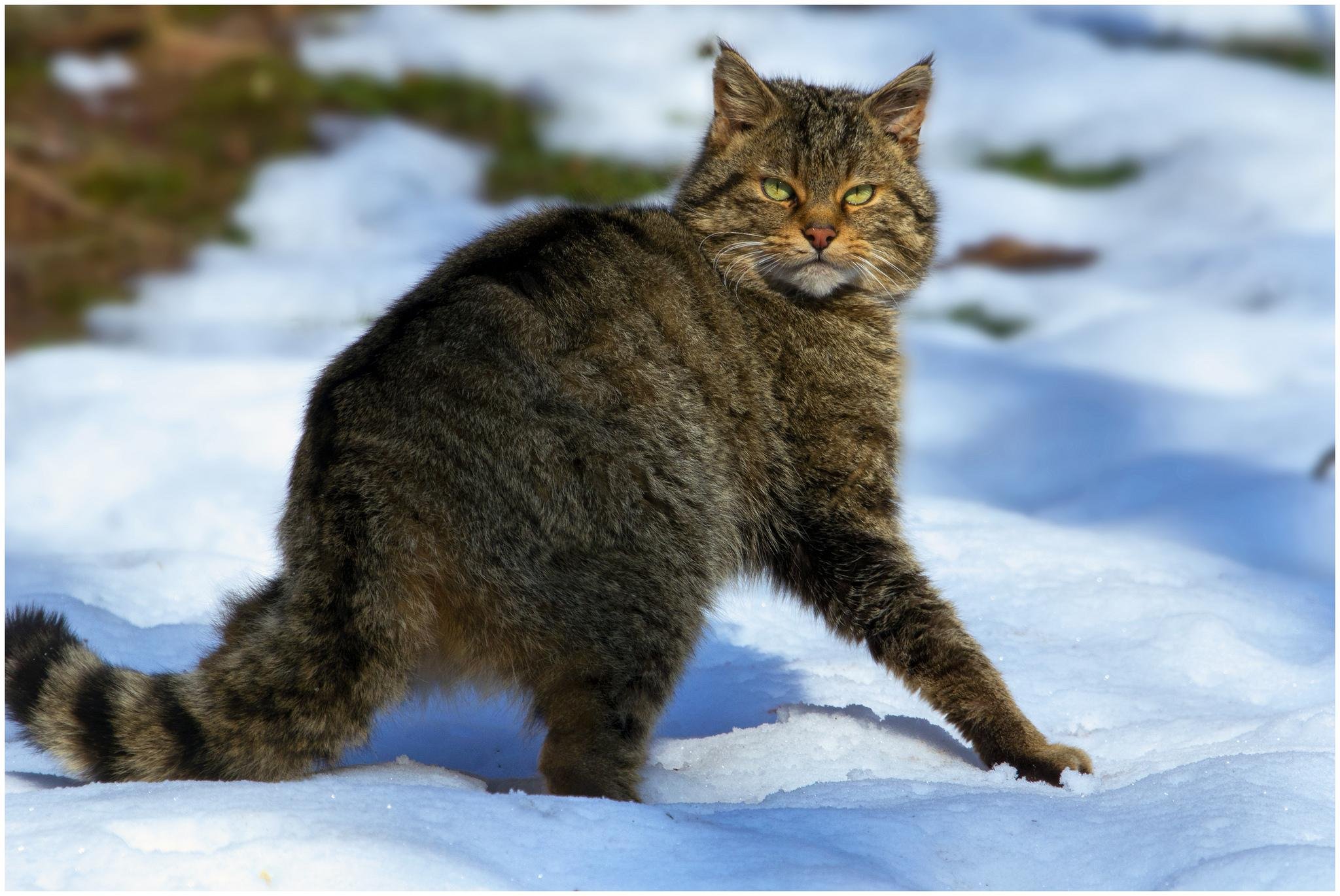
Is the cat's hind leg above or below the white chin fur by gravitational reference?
below

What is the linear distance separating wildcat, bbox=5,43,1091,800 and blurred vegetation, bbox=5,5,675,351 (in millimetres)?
4984

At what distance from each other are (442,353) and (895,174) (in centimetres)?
135

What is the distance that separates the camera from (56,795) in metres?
1.99

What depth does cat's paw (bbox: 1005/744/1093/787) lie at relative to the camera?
2.53m

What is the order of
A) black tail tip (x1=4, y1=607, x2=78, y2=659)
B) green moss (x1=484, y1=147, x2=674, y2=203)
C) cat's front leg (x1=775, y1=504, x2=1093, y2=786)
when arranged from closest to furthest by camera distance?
black tail tip (x1=4, y1=607, x2=78, y2=659)
cat's front leg (x1=775, y1=504, x2=1093, y2=786)
green moss (x1=484, y1=147, x2=674, y2=203)

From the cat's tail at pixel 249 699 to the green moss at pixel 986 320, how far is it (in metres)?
5.81

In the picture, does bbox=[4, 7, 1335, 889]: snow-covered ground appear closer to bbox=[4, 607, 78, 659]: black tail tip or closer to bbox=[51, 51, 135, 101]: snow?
bbox=[4, 607, 78, 659]: black tail tip

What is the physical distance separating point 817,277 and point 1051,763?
3.95 feet

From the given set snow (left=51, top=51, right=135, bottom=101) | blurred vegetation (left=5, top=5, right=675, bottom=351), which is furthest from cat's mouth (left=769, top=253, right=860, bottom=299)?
snow (left=51, top=51, right=135, bottom=101)

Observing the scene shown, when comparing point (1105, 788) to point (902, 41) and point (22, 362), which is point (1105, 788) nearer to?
point (22, 362)

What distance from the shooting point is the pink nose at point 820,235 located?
117 inches

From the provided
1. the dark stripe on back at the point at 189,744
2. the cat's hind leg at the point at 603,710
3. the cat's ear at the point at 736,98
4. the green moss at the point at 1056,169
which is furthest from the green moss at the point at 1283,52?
the dark stripe on back at the point at 189,744

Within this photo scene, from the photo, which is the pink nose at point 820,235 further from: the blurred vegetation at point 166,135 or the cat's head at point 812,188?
the blurred vegetation at point 166,135

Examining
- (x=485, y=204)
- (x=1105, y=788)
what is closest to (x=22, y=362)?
(x=485, y=204)
